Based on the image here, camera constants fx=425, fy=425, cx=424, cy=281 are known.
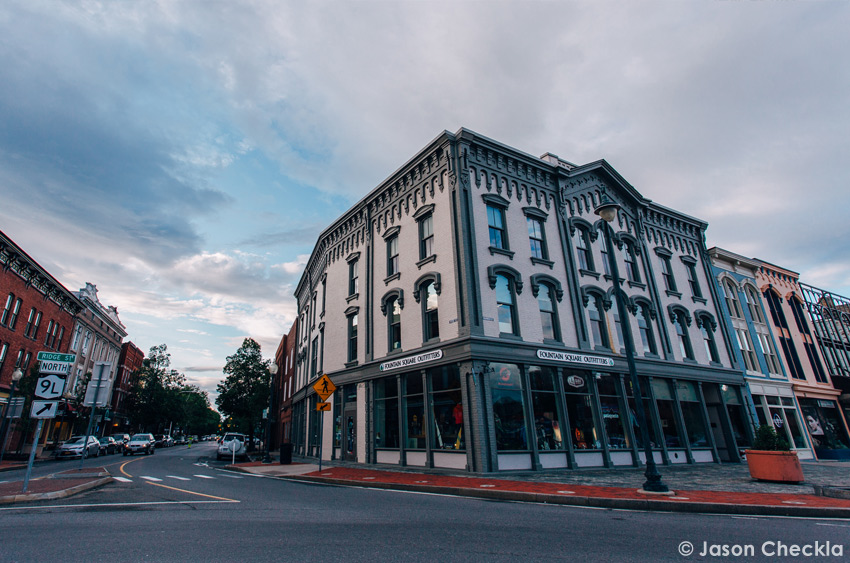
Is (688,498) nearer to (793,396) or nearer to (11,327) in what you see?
(793,396)

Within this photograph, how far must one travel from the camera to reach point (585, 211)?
21594mm

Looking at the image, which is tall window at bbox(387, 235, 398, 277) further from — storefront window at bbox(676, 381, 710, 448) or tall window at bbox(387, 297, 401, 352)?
storefront window at bbox(676, 381, 710, 448)

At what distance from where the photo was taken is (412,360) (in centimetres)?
1739

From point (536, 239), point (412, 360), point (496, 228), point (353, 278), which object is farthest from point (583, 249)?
point (353, 278)

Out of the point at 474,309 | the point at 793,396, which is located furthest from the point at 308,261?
the point at 793,396

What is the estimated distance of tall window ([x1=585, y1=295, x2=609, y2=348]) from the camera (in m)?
19.2

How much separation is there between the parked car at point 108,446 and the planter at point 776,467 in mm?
41785

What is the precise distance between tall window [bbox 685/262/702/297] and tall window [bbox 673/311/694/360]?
2392mm

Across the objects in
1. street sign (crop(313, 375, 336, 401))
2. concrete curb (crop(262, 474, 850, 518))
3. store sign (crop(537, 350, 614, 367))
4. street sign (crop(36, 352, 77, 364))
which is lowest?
concrete curb (crop(262, 474, 850, 518))

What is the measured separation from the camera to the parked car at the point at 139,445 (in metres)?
32.4

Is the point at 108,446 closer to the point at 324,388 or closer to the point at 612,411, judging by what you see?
the point at 324,388

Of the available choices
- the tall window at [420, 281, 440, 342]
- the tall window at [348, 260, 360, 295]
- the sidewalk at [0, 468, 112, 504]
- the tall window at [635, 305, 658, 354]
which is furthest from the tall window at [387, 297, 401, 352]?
the tall window at [635, 305, 658, 354]

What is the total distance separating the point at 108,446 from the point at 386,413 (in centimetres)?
3035

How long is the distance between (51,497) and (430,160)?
1611 cm
